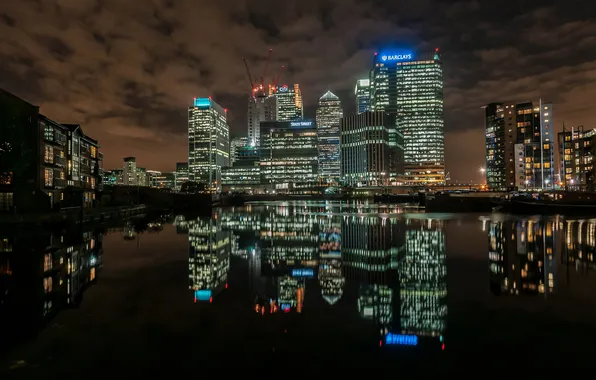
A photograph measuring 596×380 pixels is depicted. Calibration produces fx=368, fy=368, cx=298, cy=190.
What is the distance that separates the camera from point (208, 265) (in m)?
19.7

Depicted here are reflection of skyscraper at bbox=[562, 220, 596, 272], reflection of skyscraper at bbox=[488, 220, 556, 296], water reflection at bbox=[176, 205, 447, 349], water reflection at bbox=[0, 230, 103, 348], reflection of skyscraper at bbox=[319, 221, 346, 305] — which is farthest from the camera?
reflection of skyscraper at bbox=[562, 220, 596, 272]

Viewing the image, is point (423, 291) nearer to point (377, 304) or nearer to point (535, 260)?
point (377, 304)

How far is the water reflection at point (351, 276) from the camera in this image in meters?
11.0

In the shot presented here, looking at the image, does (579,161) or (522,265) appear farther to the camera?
(579,161)

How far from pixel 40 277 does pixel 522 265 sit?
22.8 m

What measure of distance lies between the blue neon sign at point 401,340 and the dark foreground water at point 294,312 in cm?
5

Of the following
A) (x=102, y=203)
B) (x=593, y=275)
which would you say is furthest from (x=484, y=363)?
(x=102, y=203)

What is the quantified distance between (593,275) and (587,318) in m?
7.14

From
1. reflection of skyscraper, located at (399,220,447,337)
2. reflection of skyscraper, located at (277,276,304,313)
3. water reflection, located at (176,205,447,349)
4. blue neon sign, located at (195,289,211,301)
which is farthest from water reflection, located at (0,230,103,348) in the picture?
reflection of skyscraper, located at (399,220,447,337)

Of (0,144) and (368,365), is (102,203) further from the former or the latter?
(368,365)

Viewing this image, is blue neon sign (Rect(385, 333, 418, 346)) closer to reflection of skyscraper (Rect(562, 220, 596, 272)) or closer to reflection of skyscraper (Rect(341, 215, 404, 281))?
reflection of skyscraper (Rect(341, 215, 404, 281))

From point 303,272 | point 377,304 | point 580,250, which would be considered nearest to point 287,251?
point 303,272

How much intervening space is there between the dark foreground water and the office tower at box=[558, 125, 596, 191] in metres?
121

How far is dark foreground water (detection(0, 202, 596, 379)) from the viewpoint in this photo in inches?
316
